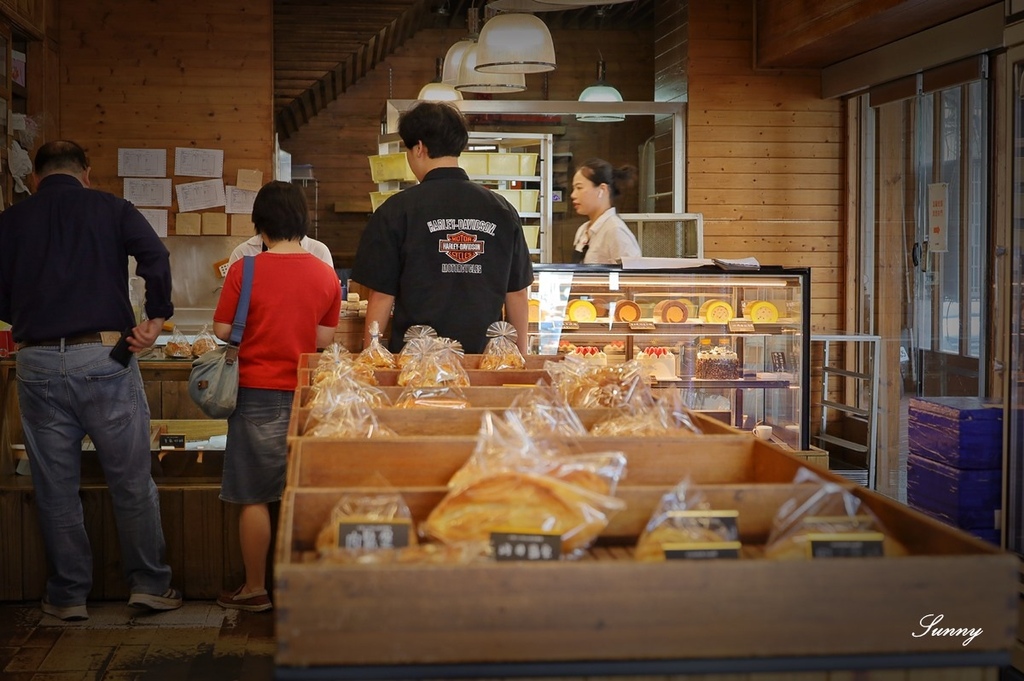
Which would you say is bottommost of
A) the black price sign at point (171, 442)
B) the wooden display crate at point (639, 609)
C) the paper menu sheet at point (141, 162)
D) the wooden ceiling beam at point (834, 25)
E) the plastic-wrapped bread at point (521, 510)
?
the black price sign at point (171, 442)

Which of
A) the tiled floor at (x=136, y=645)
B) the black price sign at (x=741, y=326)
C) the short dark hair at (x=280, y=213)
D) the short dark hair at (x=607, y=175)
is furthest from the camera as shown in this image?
the short dark hair at (x=607, y=175)

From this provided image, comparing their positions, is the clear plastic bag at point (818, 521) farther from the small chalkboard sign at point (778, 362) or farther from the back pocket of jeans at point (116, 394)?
the small chalkboard sign at point (778, 362)

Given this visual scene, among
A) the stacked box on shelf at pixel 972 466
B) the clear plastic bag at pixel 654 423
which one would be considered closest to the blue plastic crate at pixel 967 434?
the stacked box on shelf at pixel 972 466

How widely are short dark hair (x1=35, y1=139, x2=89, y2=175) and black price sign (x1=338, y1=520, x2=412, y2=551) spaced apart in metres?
2.99

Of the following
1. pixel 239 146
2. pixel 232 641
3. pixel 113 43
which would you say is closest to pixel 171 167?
pixel 239 146

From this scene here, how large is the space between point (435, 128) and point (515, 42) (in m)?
1.75

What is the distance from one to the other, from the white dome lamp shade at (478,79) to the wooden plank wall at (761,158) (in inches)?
87.1

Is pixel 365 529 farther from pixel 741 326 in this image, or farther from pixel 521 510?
pixel 741 326

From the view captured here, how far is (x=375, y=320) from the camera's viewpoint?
134 inches

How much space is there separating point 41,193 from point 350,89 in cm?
759

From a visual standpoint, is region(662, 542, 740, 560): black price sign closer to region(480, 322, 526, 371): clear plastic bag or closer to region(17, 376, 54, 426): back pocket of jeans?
region(480, 322, 526, 371): clear plastic bag

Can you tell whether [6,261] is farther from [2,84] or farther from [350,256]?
[350,256]

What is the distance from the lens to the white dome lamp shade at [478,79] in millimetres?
5980

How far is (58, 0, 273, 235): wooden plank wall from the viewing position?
7141 millimetres
